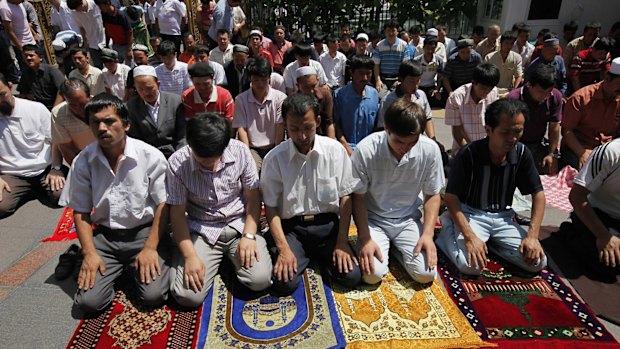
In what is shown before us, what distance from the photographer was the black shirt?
501cm

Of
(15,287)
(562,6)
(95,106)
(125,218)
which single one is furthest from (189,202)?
(562,6)

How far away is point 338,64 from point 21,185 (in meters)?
5.05

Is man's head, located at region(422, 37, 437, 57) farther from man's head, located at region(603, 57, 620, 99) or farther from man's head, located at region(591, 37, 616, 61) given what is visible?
man's head, located at region(603, 57, 620, 99)

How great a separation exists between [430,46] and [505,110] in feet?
15.8

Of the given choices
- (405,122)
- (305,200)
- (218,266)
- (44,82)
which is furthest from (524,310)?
(44,82)

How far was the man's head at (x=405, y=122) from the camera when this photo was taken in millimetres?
2412

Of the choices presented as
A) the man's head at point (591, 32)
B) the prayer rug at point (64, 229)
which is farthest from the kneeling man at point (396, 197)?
the man's head at point (591, 32)

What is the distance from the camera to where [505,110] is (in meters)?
2.69

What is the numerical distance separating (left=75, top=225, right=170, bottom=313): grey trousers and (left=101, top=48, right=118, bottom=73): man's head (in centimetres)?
328

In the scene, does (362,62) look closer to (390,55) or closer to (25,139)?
(25,139)

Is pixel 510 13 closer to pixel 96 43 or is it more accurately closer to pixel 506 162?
pixel 506 162

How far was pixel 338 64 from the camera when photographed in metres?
7.00

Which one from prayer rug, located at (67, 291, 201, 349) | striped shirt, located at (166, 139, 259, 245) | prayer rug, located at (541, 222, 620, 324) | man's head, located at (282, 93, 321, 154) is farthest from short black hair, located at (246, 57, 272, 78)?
prayer rug, located at (541, 222, 620, 324)

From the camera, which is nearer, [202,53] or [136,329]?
[136,329]
